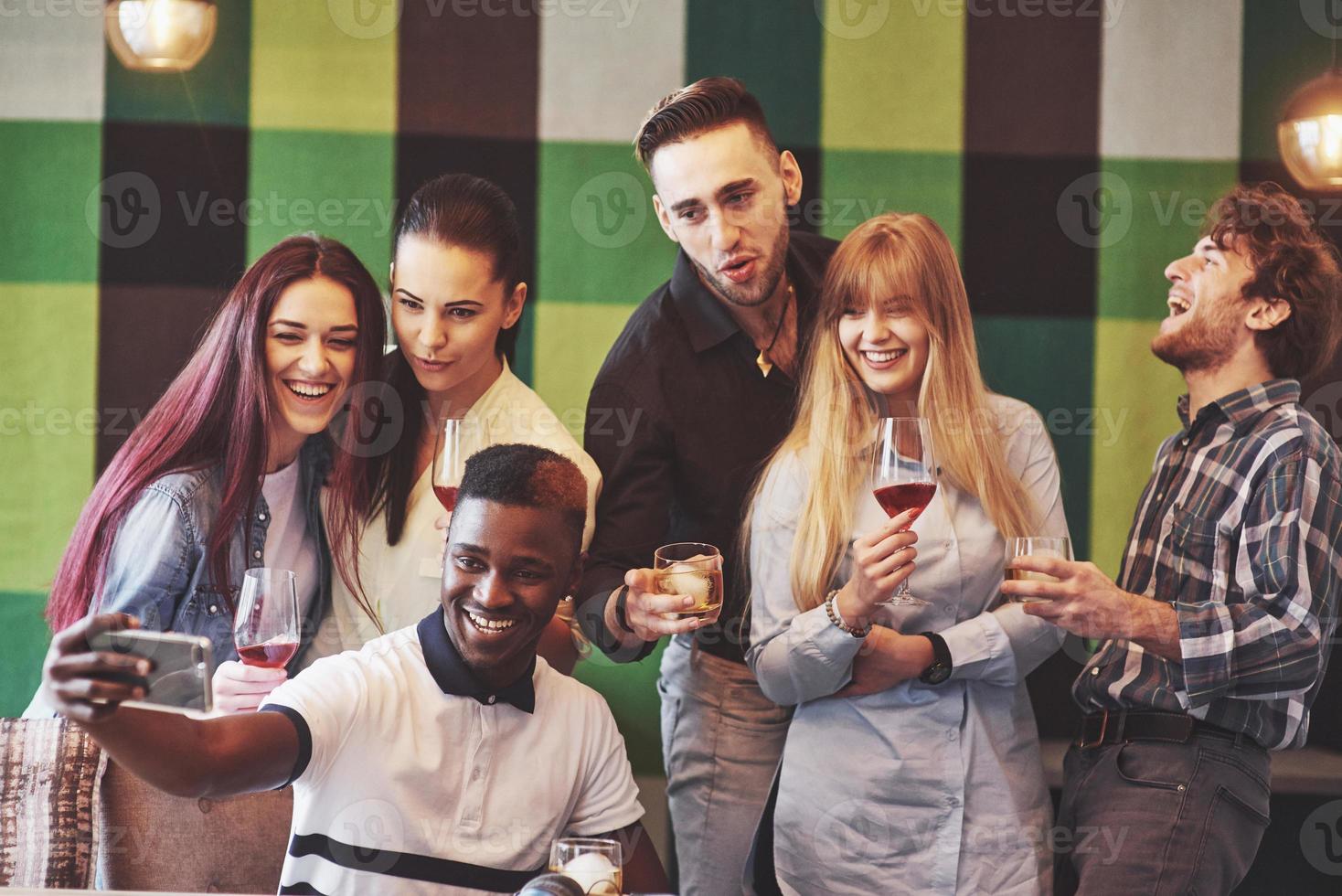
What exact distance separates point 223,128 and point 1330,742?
323 cm

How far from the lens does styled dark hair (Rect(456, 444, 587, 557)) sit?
1.95 m

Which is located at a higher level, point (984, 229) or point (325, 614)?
point (984, 229)

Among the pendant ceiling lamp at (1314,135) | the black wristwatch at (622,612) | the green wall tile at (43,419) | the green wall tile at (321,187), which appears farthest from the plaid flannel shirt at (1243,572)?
the green wall tile at (43,419)

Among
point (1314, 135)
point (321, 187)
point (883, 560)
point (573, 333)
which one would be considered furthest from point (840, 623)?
point (1314, 135)

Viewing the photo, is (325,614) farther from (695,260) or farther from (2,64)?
(2,64)

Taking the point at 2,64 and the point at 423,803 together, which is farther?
the point at 2,64

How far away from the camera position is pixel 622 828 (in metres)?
2.00

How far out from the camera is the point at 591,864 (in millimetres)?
1545


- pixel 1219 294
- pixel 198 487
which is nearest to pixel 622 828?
pixel 198 487

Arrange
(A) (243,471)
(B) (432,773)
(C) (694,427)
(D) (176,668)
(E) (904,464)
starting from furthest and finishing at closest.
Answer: (C) (694,427), (A) (243,471), (E) (904,464), (B) (432,773), (D) (176,668)

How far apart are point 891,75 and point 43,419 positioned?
7.77 feet

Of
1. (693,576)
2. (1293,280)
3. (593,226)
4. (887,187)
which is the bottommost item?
(693,576)

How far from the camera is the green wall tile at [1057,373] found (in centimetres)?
336

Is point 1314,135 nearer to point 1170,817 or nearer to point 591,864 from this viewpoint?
point 1170,817
